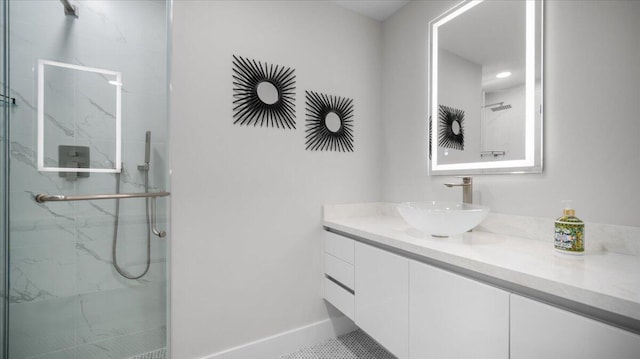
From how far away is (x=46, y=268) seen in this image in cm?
112

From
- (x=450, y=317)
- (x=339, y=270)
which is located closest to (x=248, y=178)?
(x=339, y=270)

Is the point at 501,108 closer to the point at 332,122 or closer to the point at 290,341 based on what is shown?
the point at 332,122

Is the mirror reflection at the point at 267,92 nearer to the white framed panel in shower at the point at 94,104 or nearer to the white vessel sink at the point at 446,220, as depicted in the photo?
the white framed panel in shower at the point at 94,104

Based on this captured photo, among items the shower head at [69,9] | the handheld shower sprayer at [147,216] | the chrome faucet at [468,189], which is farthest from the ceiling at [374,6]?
the handheld shower sprayer at [147,216]

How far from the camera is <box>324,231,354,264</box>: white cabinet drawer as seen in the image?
1.58m

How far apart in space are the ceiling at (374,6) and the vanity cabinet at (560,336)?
78.0 inches

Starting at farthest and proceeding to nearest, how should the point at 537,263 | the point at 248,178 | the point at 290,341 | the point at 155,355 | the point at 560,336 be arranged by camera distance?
the point at 290,341 → the point at 248,178 → the point at 155,355 → the point at 537,263 → the point at 560,336

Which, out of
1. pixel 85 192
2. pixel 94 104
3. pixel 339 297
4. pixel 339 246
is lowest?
pixel 339 297

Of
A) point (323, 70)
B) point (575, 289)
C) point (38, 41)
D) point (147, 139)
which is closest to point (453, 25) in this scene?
point (323, 70)

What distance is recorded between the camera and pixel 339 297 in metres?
1.67

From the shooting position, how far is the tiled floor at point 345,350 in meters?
1.66

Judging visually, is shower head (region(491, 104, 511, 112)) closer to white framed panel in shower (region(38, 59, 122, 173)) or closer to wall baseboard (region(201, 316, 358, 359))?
wall baseboard (region(201, 316, 358, 359))

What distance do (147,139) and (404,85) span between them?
167 centimetres

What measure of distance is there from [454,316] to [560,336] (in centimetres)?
32
